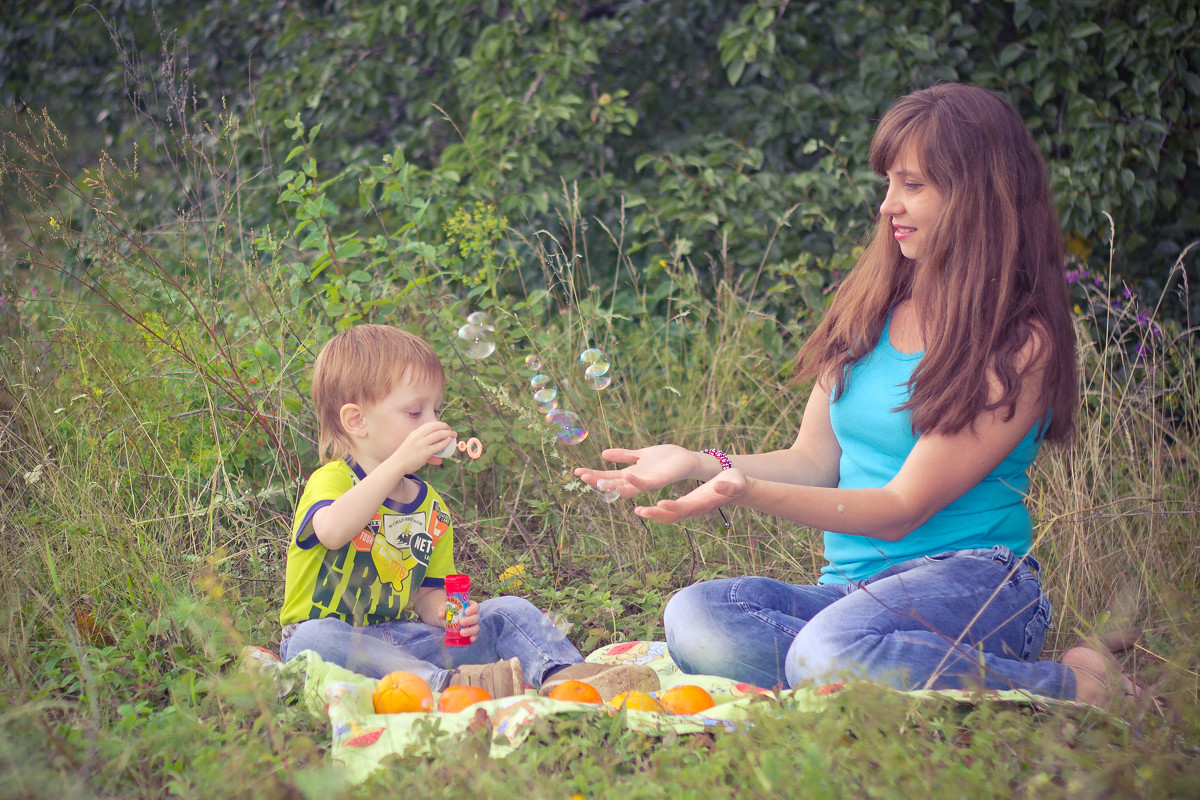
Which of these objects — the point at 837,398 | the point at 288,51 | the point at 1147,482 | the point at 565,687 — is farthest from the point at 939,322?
the point at 288,51

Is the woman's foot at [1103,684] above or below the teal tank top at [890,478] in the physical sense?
below

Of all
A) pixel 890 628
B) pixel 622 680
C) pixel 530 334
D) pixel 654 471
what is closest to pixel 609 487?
pixel 654 471

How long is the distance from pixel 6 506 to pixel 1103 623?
9.91 feet

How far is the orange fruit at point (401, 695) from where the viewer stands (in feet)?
6.06

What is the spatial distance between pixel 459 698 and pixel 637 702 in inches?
14.2

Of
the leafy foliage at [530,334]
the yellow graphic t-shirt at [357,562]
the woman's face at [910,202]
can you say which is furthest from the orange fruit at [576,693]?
the woman's face at [910,202]

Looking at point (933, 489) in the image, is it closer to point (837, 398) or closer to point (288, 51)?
point (837, 398)

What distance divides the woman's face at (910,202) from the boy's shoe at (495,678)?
4.33 ft

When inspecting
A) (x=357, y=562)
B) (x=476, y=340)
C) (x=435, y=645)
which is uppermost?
(x=476, y=340)

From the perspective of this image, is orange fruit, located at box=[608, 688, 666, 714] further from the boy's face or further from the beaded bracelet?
the boy's face

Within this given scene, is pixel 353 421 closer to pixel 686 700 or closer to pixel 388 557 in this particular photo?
pixel 388 557

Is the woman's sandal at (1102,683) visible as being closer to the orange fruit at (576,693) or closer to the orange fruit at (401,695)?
the orange fruit at (576,693)

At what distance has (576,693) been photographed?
188 centimetres

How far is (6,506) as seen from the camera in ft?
8.85
